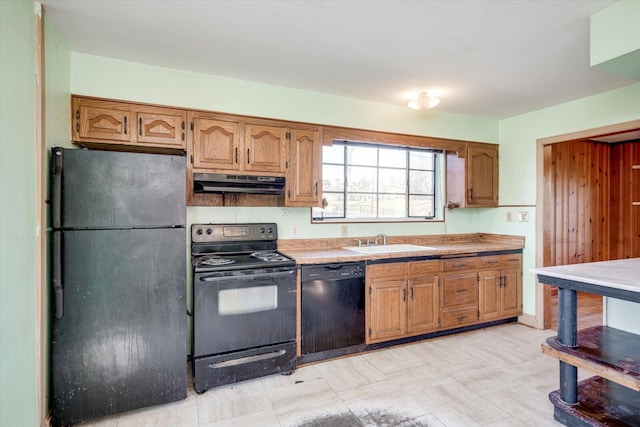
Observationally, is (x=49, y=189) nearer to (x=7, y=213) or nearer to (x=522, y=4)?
(x=7, y=213)

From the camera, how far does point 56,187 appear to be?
2.00 m

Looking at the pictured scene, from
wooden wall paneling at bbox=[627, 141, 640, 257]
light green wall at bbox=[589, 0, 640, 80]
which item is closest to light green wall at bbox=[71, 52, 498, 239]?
light green wall at bbox=[589, 0, 640, 80]

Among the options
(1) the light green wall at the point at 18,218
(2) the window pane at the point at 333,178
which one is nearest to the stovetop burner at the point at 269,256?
(2) the window pane at the point at 333,178

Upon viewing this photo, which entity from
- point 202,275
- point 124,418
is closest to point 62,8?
point 202,275

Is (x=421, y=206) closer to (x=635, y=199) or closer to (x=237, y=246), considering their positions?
(x=237, y=246)

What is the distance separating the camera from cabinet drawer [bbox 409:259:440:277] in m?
3.25

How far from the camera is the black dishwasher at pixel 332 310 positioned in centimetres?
281

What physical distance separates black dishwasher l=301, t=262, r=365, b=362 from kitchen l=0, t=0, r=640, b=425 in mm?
645

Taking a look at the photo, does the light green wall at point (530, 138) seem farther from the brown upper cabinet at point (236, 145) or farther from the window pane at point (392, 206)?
the brown upper cabinet at point (236, 145)

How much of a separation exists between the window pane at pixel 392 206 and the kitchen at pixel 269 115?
0.61 ft

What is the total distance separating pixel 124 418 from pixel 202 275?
101 cm

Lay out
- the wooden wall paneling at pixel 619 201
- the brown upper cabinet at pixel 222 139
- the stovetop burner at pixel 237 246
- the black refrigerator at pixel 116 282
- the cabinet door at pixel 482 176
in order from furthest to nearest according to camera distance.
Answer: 1. the wooden wall paneling at pixel 619 201
2. the cabinet door at pixel 482 176
3. the stovetop burner at pixel 237 246
4. the brown upper cabinet at pixel 222 139
5. the black refrigerator at pixel 116 282

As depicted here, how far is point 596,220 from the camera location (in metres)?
5.41

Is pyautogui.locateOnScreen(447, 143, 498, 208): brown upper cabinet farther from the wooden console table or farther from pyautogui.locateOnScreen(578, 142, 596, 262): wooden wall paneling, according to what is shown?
pyautogui.locateOnScreen(578, 142, 596, 262): wooden wall paneling
